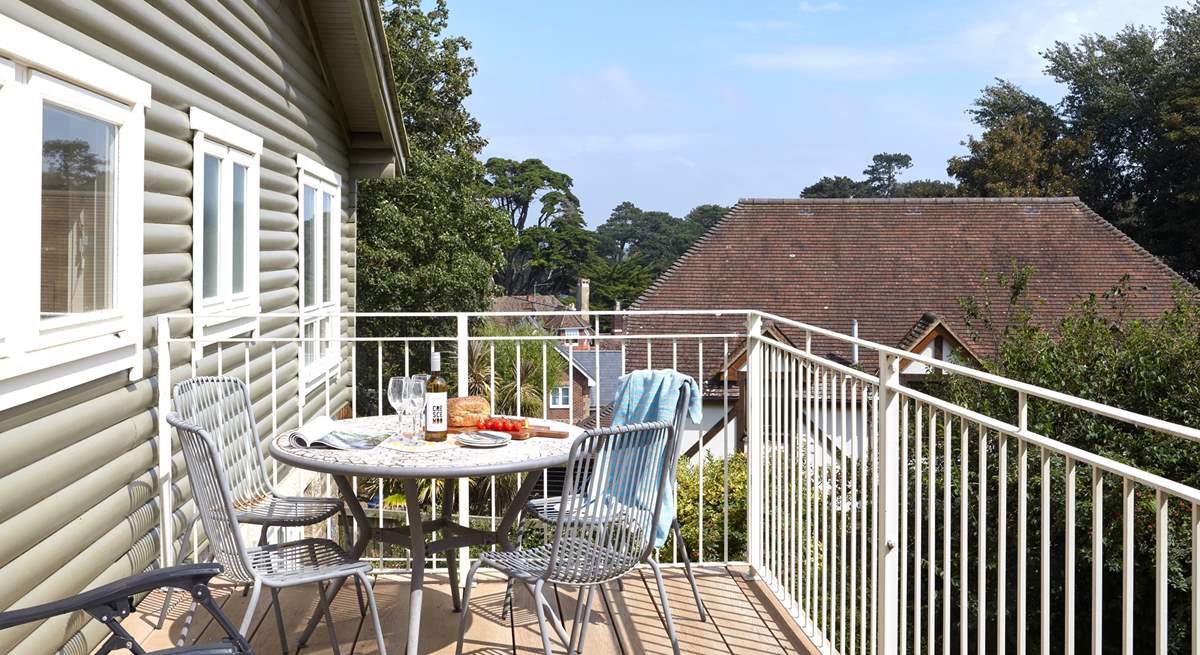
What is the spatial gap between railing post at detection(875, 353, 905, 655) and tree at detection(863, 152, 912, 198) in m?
62.7

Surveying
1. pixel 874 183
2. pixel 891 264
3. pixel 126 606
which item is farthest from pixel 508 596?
pixel 874 183

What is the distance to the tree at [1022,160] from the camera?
114ft

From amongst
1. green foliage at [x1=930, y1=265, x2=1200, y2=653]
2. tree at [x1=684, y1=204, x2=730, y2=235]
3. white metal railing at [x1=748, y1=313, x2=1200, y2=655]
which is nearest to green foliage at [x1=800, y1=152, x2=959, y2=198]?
tree at [x1=684, y1=204, x2=730, y2=235]

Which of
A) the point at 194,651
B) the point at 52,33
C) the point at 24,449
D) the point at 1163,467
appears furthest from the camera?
the point at 1163,467

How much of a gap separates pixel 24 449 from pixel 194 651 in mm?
1407

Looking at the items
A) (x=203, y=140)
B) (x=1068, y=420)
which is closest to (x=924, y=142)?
(x=1068, y=420)

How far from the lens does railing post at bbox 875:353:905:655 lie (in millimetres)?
2889

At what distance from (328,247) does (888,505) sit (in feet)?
22.1

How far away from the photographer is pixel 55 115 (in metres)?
3.38

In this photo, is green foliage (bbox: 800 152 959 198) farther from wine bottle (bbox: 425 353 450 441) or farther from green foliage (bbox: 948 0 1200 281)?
wine bottle (bbox: 425 353 450 441)

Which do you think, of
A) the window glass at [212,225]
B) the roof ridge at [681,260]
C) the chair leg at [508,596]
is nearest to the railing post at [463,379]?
the chair leg at [508,596]

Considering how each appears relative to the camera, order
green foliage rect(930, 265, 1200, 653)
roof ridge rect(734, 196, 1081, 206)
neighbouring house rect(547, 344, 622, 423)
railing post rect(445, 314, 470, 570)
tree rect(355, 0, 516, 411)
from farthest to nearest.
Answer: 1. neighbouring house rect(547, 344, 622, 423)
2. roof ridge rect(734, 196, 1081, 206)
3. tree rect(355, 0, 516, 411)
4. green foliage rect(930, 265, 1200, 653)
5. railing post rect(445, 314, 470, 570)

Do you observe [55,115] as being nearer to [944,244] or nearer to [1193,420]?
[1193,420]

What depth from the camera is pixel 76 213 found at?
11.8 feet
